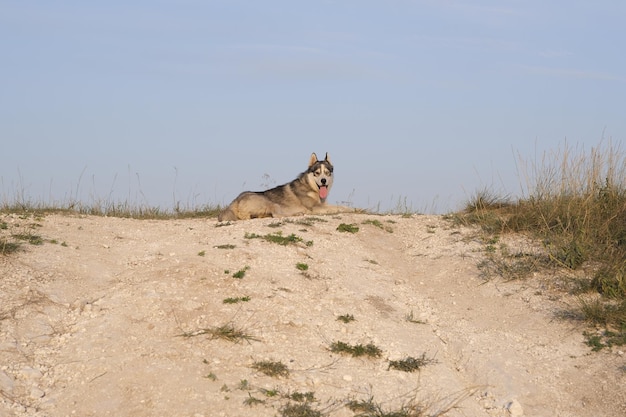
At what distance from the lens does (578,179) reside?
10.9 meters

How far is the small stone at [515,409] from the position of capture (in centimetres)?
638

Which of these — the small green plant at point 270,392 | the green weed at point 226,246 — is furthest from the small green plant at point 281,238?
the small green plant at point 270,392

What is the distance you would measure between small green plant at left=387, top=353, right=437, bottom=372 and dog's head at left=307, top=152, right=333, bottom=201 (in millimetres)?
7808

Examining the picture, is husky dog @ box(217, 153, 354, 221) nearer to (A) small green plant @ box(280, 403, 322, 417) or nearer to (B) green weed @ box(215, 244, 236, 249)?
(B) green weed @ box(215, 244, 236, 249)

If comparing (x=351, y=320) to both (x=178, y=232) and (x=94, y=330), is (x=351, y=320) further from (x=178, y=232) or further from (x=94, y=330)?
(x=178, y=232)

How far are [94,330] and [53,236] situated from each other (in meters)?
3.11

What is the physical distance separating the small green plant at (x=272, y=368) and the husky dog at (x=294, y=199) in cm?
704

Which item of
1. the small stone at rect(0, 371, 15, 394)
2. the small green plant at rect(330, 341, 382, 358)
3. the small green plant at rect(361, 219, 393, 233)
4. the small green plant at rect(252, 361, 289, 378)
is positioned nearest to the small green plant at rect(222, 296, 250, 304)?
the small green plant at rect(330, 341, 382, 358)

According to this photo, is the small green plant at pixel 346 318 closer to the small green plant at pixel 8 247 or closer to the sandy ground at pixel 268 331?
the sandy ground at pixel 268 331

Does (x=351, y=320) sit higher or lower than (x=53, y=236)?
lower

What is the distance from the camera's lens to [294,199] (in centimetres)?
1451

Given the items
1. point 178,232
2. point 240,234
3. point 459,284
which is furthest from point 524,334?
point 178,232

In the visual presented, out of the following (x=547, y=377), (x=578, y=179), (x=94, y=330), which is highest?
(x=578, y=179)

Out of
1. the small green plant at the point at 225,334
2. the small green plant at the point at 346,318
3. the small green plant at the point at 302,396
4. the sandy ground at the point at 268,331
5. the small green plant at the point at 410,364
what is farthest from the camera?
the small green plant at the point at 346,318
